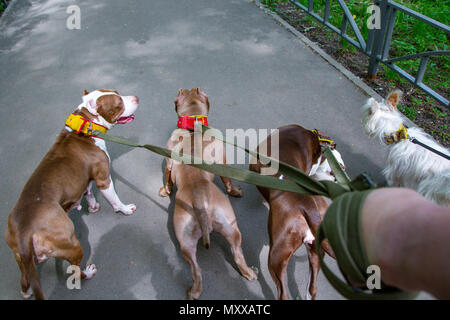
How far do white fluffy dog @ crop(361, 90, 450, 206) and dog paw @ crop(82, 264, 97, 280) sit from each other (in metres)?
3.22

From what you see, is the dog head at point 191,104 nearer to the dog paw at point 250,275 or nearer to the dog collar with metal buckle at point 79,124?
the dog collar with metal buckle at point 79,124

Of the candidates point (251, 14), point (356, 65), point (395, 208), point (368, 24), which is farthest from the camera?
point (251, 14)

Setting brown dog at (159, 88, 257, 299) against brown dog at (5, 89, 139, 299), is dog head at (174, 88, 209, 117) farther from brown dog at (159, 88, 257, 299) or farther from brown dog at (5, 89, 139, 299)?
brown dog at (159, 88, 257, 299)

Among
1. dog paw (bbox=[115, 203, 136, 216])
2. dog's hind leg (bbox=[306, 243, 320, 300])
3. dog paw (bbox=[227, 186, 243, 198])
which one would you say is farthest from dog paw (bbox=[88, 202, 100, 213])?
dog's hind leg (bbox=[306, 243, 320, 300])

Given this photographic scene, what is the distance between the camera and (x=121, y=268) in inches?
113

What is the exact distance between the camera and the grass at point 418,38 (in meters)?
5.20

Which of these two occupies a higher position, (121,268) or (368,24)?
(368,24)

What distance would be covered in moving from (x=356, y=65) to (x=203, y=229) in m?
4.75

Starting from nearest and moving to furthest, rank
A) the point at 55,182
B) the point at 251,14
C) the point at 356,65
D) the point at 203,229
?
1. the point at 203,229
2. the point at 55,182
3. the point at 356,65
4. the point at 251,14

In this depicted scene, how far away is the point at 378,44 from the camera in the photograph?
15.8 ft

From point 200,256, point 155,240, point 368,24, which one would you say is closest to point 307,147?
point 200,256

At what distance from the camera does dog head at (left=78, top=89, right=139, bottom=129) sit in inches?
117

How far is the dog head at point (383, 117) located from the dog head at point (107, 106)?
2.63m

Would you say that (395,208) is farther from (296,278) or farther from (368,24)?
(368,24)
